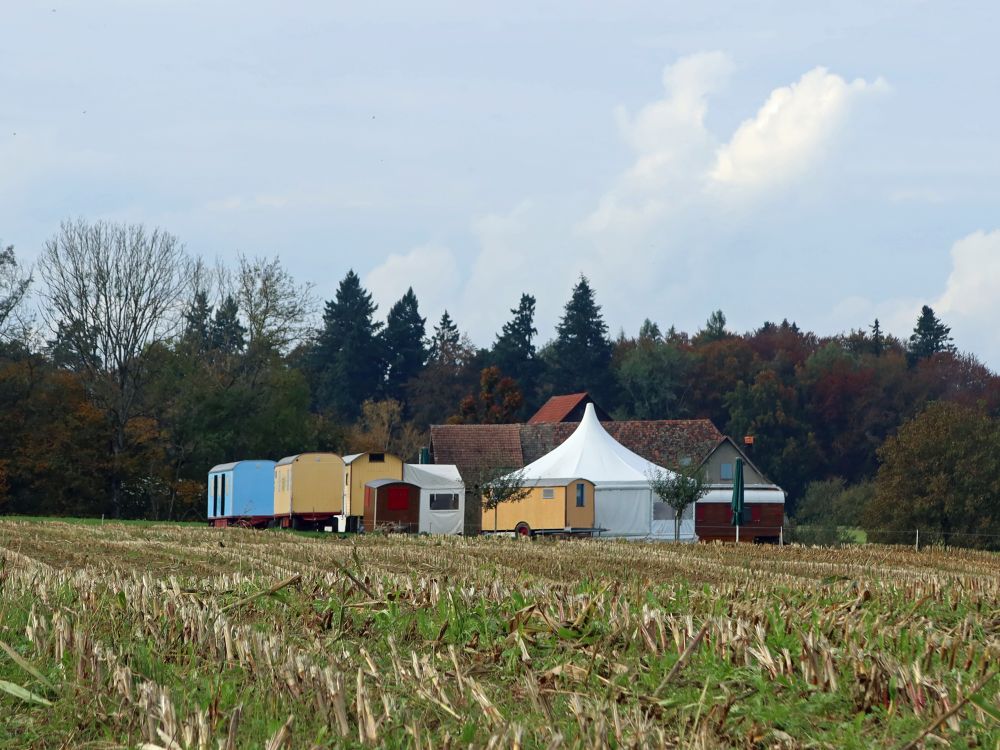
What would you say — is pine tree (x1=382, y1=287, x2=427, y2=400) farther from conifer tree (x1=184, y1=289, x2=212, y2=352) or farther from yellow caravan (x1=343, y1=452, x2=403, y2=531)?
yellow caravan (x1=343, y1=452, x2=403, y2=531)

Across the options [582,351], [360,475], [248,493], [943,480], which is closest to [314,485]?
[360,475]

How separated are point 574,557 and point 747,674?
17346 mm

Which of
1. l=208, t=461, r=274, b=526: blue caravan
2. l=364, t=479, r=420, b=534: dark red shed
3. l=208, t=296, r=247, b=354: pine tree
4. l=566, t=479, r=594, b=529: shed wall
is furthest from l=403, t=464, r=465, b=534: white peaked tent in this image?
l=208, t=296, r=247, b=354: pine tree

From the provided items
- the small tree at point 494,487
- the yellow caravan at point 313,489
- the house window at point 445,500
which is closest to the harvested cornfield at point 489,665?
the small tree at point 494,487

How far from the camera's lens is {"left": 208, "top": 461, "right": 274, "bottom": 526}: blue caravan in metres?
46.7

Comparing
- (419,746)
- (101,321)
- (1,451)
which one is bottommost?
(419,746)

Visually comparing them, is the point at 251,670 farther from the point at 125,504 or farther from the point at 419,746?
the point at 125,504

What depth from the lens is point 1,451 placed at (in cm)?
5466

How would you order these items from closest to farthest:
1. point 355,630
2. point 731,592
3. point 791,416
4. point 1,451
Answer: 1. point 355,630
2. point 731,592
3. point 1,451
4. point 791,416

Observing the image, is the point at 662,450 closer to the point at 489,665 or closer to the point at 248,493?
the point at 248,493

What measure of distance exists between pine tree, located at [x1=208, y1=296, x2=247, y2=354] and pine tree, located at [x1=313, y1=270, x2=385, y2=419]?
31.9m

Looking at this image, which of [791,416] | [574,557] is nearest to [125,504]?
[574,557]

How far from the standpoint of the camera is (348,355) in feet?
356

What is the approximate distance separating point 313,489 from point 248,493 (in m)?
4.36
